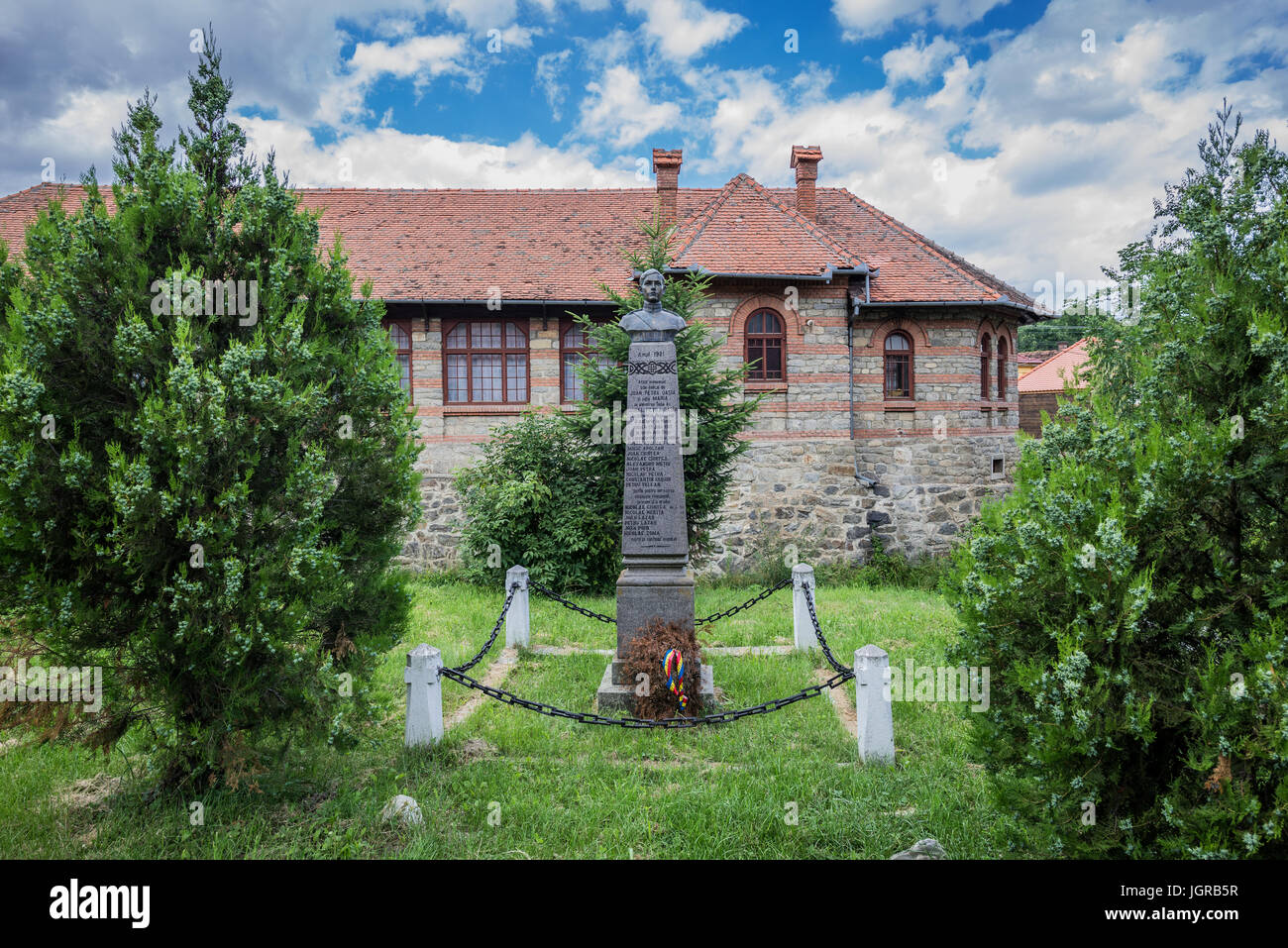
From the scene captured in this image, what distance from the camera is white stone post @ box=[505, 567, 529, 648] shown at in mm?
9211

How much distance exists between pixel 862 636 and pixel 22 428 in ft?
28.2

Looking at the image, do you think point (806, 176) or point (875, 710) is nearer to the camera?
point (875, 710)

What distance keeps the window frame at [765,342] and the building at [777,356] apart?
0.11 ft

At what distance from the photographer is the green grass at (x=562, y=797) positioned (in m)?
4.03

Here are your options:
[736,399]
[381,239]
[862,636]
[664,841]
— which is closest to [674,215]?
[736,399]

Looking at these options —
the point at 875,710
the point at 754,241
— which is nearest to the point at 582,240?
the point at 754,241

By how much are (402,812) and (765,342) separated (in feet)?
42.2

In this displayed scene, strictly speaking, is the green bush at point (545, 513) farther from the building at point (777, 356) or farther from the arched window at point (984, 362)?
the arched window at point (984, 362)

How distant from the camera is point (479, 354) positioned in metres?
15.6

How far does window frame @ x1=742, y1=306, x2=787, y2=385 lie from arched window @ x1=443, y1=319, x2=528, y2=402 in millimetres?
4899

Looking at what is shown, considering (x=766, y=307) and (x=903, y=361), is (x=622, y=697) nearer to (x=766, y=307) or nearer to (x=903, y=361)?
(x=766, y=307)

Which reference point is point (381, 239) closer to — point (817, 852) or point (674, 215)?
point (674, 215)

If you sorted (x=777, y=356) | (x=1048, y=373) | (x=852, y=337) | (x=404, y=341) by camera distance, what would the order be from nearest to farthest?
(x=404, y=341) < (x=777, y=356) < (x=852, y=337) < (x=1048, y=373)

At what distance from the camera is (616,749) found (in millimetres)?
5723
